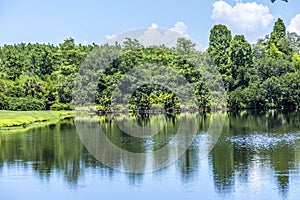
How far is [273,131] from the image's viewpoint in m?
35.0

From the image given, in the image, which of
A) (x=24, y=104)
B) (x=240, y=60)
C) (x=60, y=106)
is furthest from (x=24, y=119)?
(x=240, y=60)

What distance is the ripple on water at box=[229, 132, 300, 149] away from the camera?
2766 cm

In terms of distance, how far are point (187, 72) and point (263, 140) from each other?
37152 millimetres

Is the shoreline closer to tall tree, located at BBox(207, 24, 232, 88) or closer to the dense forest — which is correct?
the dense forest

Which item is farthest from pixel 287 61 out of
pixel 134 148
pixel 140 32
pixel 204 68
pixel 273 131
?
pixel 134 148

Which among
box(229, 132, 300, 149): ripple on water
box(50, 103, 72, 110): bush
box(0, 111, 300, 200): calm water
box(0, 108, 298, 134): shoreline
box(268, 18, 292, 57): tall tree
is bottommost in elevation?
box(0, 111, 300, 200): calm water

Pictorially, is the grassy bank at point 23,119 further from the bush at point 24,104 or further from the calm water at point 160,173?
the calm water at point 160,173

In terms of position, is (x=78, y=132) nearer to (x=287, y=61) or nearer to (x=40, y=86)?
(x=40, y=86)

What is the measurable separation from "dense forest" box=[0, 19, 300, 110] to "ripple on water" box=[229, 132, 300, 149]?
31.1 m

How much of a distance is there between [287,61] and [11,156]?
166ft

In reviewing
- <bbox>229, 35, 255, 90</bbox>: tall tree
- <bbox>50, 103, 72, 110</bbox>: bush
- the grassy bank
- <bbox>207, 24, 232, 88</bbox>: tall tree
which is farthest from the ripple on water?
<bbox>207, 24, 232, 88</bbox>: tall tree

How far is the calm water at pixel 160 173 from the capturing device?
17.6 m

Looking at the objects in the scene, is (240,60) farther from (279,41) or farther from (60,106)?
(60,106)

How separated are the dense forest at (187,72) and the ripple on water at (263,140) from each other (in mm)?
31075
